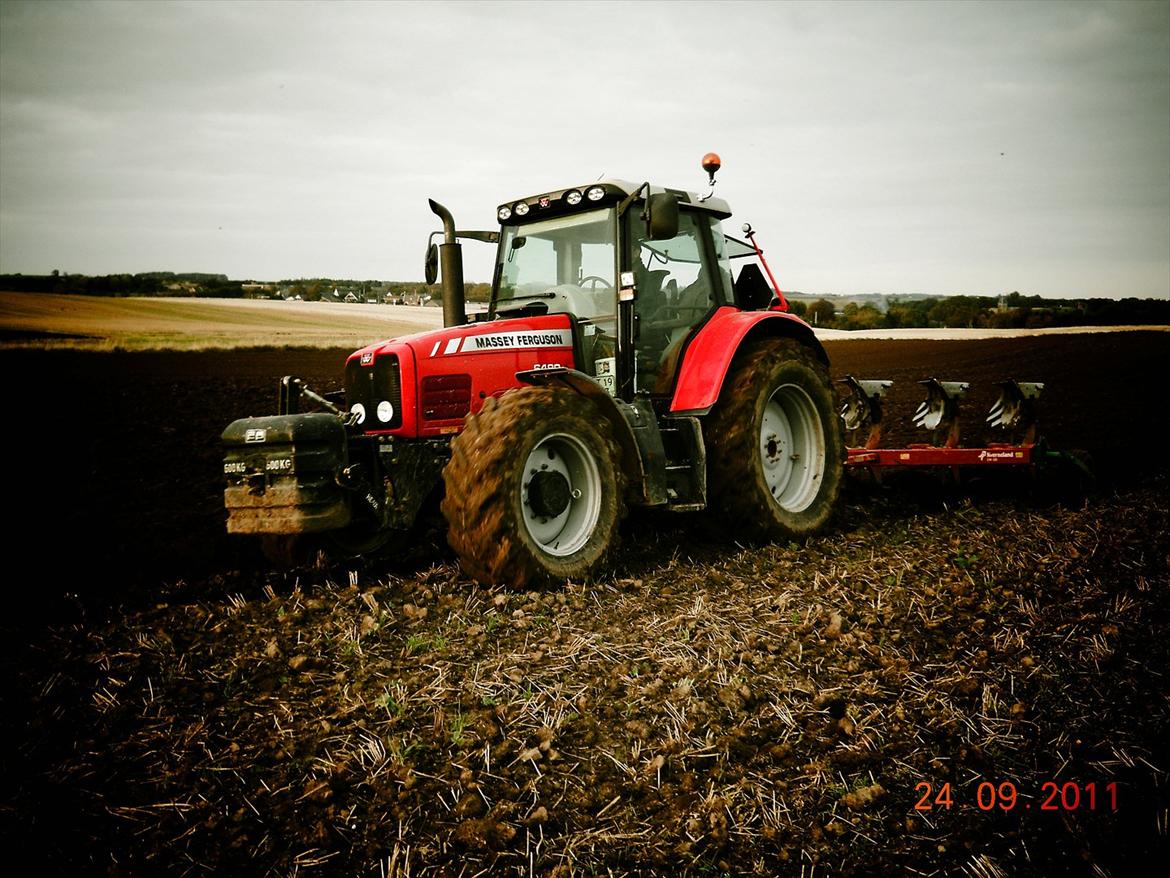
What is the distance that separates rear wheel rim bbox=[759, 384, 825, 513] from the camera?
20.9ft

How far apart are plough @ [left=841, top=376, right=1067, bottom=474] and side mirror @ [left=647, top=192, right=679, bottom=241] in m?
2.80

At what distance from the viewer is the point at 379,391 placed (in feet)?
16.6

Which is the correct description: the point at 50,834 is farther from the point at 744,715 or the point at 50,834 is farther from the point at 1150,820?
the point at 1150,820

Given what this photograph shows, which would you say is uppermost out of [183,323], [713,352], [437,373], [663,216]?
[183,323]

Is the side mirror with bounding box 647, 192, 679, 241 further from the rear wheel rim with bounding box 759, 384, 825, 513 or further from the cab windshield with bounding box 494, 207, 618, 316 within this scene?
the rear wheel rim with bounding box 759, 384, 825, 513

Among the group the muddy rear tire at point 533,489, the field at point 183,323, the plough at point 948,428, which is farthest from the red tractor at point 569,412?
the field at point 183,323

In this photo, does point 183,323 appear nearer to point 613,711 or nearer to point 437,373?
point 437,373

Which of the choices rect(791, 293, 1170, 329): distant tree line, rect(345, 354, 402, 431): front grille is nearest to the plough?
rect(345, 354, 402, 431): front grille

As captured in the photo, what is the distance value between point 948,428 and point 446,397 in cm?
502

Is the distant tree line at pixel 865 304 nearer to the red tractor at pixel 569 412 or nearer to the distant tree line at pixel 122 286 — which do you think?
the distant tree line at pixel 122 286

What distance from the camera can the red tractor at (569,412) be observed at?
177 inches

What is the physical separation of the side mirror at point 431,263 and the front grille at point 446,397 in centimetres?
107
